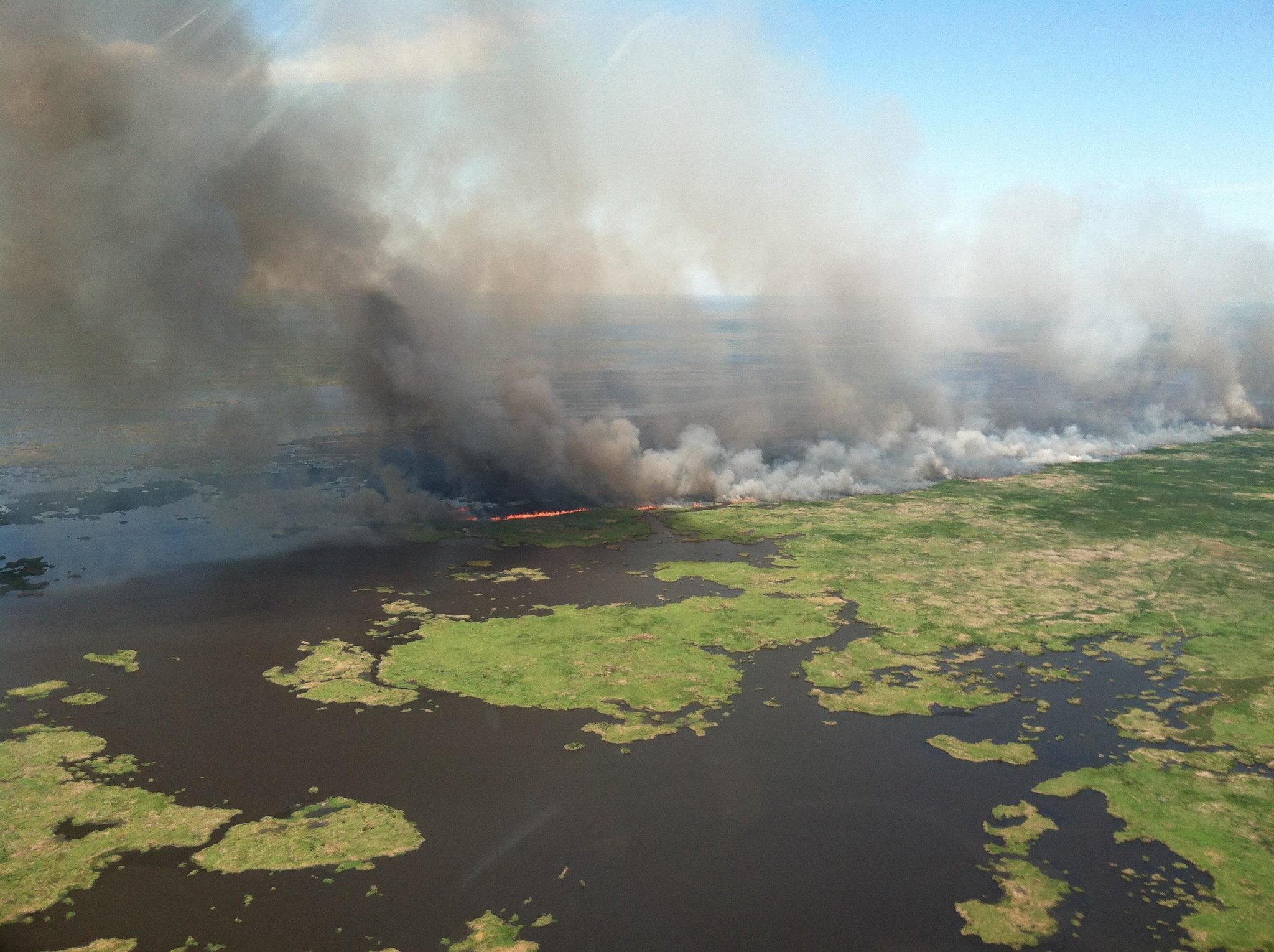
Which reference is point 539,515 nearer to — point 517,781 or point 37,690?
point 37,690

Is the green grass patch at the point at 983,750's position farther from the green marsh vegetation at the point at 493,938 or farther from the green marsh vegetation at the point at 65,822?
the green marsh vegetation at the point at 65,822

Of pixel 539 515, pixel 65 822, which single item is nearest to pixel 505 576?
pixel 539 515

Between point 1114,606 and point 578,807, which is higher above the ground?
point 1114,606

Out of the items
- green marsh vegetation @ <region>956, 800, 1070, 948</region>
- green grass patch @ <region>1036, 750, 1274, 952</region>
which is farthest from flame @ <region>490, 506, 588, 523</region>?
green marsh vegetation @ <region>956, 800, 1070, 948</region>

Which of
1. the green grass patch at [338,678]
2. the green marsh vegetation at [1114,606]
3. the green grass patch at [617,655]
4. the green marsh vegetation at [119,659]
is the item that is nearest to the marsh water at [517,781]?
the green marsh vegetation at [119,659]

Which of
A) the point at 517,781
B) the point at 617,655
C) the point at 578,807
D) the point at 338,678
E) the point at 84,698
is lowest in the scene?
the point at 578,807

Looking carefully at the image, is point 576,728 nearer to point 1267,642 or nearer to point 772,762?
point 772,762
